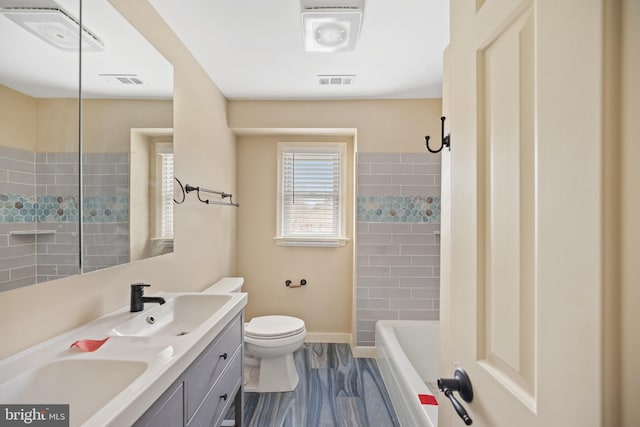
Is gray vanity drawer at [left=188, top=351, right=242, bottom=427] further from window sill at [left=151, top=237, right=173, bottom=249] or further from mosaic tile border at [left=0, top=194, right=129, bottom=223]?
mosaic tile border at [left=0, top=194, right=129, bottom=223]

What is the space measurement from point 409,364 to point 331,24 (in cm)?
214

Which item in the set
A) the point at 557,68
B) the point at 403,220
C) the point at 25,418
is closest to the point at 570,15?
the point at 557,68

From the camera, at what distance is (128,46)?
133 cm

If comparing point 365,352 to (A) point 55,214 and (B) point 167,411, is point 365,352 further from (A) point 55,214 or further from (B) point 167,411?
(A) point 55,214

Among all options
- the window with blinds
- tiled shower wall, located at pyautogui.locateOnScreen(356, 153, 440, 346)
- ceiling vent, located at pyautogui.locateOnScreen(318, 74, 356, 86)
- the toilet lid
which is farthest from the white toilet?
ceiling vent, located at pyautogui.locateOnScreen(318, 74, 356, 86)

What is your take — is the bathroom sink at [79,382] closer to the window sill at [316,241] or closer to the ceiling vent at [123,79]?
the ceiling vent at [123,79]

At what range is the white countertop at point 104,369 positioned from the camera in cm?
72

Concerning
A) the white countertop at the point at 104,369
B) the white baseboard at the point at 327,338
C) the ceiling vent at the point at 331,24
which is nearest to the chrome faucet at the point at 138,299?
the white countertop at the point at 104,369

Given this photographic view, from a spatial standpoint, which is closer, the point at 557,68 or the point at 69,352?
the point at 557,68

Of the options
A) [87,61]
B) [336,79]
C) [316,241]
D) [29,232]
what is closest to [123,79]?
[87,61]

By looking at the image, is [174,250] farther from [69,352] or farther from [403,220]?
[403,220]

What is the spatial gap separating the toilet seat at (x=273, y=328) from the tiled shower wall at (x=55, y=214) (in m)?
1.18

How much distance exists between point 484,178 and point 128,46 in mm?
1528

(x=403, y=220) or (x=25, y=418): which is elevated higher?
(x=403, y=220)
